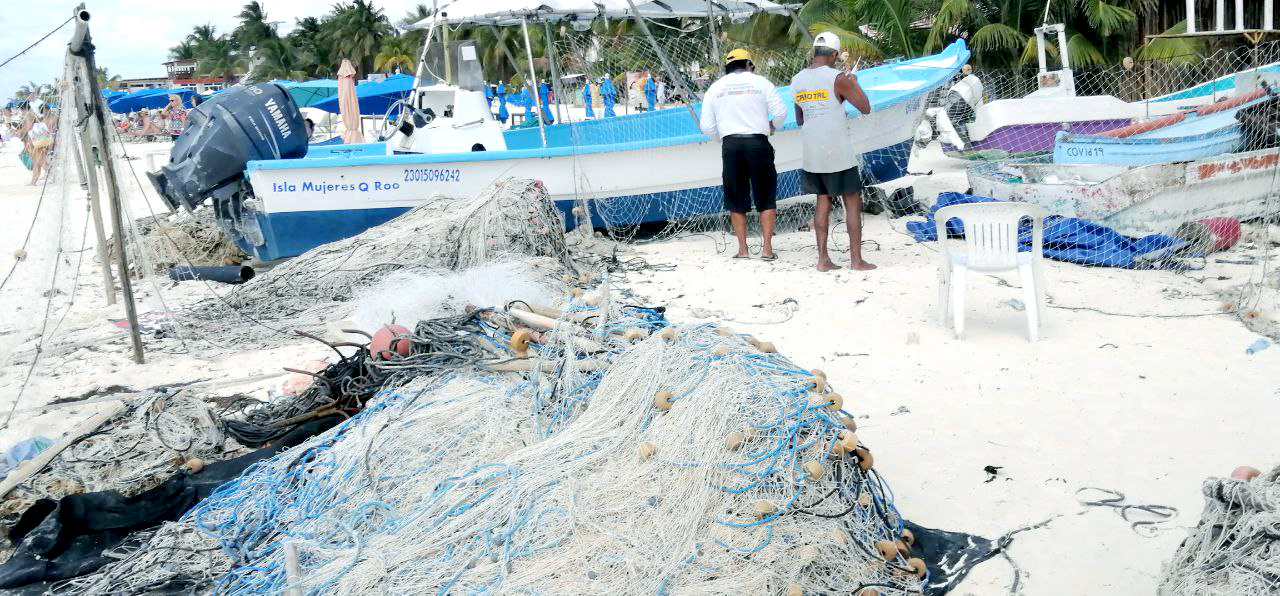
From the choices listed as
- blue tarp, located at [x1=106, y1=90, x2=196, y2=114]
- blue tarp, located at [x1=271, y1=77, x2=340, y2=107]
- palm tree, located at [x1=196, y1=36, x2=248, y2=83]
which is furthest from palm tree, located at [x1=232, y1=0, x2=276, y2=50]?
blue tarp, located at [x1=271, y1=77, x2=340, y2=107]

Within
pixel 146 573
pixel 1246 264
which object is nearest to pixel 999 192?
pixel 1246 264

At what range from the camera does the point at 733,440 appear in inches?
114

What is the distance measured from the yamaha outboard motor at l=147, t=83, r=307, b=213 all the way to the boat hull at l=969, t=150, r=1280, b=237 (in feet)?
22.1

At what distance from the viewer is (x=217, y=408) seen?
464 cm

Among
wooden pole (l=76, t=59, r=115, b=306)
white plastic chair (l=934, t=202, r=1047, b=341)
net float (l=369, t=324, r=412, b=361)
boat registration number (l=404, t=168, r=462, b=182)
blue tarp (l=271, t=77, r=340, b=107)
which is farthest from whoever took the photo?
blue tarp (l=271, t=77, r=340, b=107)

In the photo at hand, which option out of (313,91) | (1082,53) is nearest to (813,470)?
(1082,53)

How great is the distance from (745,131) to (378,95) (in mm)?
13943

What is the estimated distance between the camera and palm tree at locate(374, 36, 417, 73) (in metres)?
51.9

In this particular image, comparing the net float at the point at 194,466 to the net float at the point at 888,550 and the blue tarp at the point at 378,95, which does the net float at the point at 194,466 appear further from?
the blue tarp at the point at 378,95

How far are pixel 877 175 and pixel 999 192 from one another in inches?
58.0

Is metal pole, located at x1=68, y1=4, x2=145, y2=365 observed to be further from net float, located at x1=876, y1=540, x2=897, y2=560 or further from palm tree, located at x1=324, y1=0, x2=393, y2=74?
palm tree, located at x1=324, y1=0, x2=393, y2=74

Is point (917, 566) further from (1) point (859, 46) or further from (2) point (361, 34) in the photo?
(2) point (361, 34)

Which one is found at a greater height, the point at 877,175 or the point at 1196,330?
the point at 877,175

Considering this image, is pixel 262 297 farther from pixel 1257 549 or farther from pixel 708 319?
pixel 1257 549
